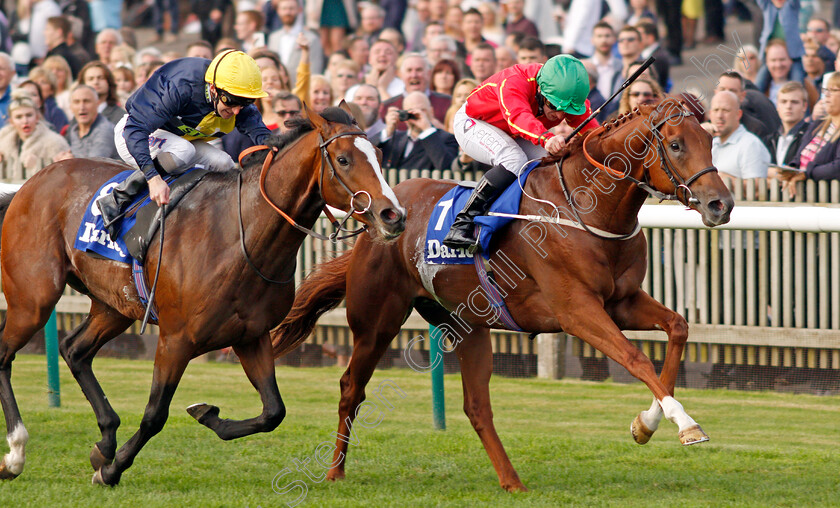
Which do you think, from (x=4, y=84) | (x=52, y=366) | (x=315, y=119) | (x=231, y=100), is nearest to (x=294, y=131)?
(x=315, y=119)

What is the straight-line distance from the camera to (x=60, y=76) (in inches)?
511

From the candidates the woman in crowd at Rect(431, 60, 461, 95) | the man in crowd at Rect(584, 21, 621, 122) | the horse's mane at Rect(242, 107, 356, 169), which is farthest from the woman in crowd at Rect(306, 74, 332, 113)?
the horse's mane at Rect(242, 107, 356, 169)

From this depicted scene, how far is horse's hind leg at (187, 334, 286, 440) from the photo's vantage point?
5.57m

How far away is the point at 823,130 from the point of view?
330 inches

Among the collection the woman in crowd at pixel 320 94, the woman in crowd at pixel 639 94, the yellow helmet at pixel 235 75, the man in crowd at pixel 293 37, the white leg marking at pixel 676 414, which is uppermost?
the man in crowd at pixel 293 37

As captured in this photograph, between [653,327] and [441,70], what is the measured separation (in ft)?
17.9

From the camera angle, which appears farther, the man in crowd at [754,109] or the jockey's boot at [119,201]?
the man in crowd at [754,109]

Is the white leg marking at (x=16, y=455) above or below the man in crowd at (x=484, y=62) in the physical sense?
below

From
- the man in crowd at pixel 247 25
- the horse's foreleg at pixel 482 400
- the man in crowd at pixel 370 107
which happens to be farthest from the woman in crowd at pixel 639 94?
the man in crowd at pixel 247 25

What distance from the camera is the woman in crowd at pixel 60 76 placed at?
500 inches

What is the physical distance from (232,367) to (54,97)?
4186 millimetres

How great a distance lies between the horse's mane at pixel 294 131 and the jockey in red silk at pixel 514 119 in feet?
3.35

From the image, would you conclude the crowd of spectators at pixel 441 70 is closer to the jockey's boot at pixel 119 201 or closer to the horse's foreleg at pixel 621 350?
the jockey's boot at pixel 119 201

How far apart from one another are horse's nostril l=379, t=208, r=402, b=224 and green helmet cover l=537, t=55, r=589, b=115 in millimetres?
1418
